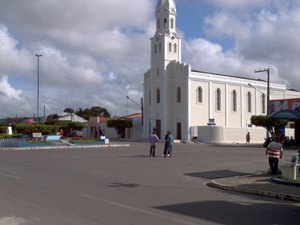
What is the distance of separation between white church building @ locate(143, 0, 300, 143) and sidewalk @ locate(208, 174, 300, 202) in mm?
43238

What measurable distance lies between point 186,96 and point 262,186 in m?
48.4

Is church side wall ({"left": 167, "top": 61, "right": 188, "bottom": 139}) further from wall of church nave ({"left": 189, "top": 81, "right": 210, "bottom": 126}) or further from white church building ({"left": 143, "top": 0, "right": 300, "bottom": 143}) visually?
wall of church nave ({"left": 189, "top": 81, "right": 210, "bottom": 126})

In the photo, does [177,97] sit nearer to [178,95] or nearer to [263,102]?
[178,95]

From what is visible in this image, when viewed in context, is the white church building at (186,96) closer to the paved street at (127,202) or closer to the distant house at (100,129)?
the distant house at (100,129)

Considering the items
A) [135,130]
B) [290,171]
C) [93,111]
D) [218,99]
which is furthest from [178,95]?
[93,111]

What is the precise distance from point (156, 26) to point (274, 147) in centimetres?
5286

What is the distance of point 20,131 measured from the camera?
52.8m

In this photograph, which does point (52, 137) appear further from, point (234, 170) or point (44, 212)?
point (44, 212)

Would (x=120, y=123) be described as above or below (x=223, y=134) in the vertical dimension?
above

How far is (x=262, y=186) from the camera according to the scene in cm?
1357

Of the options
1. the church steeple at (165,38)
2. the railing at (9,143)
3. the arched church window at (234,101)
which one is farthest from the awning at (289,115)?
the arched church window at (234,101)

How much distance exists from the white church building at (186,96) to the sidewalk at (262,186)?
142 feet

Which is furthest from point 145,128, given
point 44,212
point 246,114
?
point 44,212

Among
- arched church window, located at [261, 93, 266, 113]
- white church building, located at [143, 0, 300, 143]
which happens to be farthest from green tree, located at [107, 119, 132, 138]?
arched church window, located at [261, 93, 266, 113]
